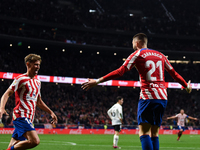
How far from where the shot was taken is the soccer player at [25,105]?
602cm

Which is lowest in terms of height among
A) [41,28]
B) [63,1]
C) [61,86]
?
[61,86]

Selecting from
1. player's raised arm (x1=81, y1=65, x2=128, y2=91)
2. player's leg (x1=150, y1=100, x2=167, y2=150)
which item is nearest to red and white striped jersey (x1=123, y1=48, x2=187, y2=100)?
player's leg (x1=150, y1=100, x2=167, y2=150)

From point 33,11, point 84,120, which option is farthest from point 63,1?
point 84,120

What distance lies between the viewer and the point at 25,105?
247 inches

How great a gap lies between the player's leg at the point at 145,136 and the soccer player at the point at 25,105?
2220mm

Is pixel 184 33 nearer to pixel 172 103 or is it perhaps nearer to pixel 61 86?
pixel 172 103

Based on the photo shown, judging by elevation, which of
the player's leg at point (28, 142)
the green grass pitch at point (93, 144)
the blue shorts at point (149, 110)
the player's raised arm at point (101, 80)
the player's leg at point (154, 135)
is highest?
the player's raised arm at point (101, 80)

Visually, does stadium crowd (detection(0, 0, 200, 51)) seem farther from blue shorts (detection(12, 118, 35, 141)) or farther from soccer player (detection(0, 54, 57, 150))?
blue shorts (detection(12, 118, 35, 141))

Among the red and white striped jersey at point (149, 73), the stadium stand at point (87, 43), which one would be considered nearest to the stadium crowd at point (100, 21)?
the stadium stand at point (87, 43)

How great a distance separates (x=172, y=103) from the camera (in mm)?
43344

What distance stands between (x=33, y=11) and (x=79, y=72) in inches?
415

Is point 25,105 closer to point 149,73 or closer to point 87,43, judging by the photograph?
point 149,73

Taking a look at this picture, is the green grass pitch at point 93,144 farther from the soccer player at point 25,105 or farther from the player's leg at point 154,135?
the player's leg at point 154,135

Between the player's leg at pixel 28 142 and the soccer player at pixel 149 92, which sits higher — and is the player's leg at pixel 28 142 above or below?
below
